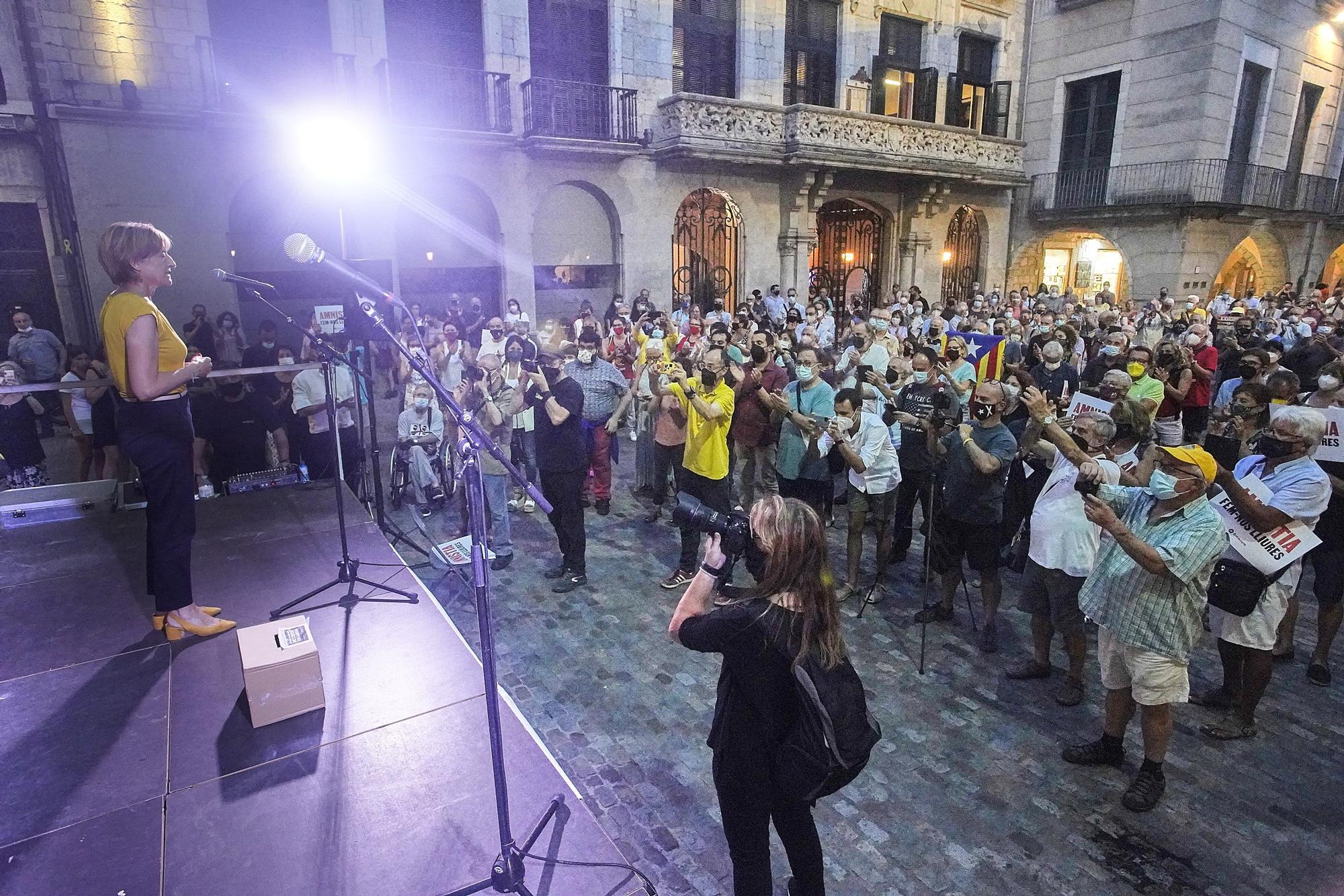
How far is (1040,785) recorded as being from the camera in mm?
3898

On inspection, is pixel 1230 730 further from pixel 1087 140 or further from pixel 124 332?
pixel 1087 140

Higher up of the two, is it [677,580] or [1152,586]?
[1152,586]

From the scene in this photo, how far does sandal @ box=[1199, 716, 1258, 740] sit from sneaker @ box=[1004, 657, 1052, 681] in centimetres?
87

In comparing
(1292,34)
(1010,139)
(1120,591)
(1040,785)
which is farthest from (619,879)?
(1292,34)

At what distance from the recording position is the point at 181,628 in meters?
4.01

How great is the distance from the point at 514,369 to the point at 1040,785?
20.3ft

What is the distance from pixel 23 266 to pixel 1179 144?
2703 centimetres

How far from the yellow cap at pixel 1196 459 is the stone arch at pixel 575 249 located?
14.2m

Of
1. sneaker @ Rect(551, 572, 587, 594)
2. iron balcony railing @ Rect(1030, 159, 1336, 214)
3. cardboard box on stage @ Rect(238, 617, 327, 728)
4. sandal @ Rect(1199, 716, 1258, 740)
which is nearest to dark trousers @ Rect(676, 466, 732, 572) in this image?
sneaker @ Rect(551, 572, 587, 594)

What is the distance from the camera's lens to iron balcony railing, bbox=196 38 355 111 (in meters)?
12.9

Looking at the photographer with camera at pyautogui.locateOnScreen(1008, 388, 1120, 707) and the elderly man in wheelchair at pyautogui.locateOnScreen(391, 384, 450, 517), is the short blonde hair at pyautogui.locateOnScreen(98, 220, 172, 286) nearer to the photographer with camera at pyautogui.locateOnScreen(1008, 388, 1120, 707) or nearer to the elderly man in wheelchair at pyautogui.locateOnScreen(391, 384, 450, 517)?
the elderly man in wheelchair at pyautogui.locateOnScreen(391, 384, 450, 517)

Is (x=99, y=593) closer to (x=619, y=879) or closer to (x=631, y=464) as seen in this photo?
(x=619, y=879)

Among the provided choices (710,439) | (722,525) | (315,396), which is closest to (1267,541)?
(722,525)

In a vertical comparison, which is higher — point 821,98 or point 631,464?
point 821,98
